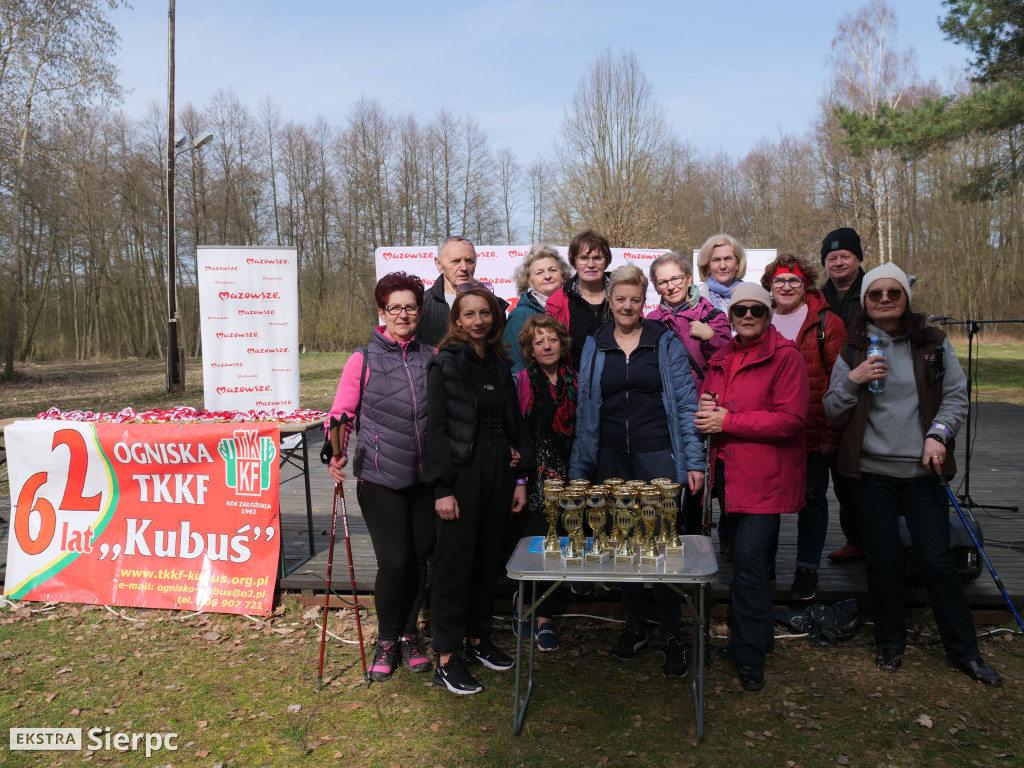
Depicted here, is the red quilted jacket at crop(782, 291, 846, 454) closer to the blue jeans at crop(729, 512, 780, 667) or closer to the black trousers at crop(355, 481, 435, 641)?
the blue jeans at crop(729, 512, 780, 667)

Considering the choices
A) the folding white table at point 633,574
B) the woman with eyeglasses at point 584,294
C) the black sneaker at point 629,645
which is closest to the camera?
the folding white table at point 633,574

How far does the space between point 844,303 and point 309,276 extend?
3382 cm

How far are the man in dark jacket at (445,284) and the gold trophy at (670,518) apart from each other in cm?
168

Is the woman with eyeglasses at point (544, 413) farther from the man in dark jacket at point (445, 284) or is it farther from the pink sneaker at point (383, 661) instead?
the pink sneaker at point (383, 661)

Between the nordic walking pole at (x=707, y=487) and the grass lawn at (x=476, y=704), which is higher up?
the nordic walking pole at (x=707, y=487)

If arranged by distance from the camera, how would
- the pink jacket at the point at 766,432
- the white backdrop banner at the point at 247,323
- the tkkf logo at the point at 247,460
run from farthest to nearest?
the white backdrop banner at the point at 247,323, the tkkf logo at the point at 247,460, the pink jacket at the point at 766,432

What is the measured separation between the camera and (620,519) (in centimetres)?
314

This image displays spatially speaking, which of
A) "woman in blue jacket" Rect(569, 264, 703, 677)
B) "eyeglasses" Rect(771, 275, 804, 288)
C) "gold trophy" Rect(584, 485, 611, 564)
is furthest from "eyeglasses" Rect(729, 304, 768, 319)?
"gold trophy" Rect(584, 485, 611, 564)

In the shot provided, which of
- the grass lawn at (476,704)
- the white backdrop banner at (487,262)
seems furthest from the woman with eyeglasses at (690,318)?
the white backdrop banner at (487,262)

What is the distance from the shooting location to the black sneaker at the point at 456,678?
3.48m

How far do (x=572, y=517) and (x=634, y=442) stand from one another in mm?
631

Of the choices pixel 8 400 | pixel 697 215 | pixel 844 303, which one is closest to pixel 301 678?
pixel 844 303

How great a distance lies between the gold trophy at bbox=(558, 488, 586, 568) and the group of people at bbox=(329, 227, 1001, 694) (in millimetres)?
480

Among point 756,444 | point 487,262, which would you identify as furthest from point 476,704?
point 487,262
